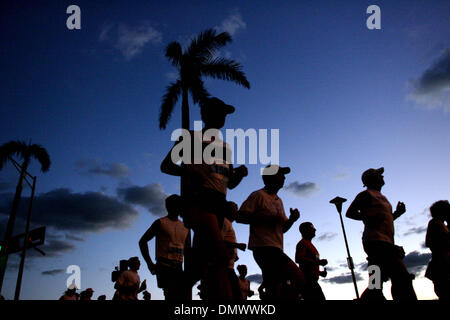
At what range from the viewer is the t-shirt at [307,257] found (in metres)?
5.98

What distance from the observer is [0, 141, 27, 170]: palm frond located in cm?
2234

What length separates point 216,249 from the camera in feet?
7.68

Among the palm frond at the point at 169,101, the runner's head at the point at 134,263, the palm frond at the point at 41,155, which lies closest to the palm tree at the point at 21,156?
the palm frond at the point at 41,155

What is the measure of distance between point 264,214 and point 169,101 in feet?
35.7

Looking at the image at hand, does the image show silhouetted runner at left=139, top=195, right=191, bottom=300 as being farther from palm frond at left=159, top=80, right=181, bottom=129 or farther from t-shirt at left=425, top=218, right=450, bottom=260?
palm frond at left=159, top=80, right=181, bottom=129

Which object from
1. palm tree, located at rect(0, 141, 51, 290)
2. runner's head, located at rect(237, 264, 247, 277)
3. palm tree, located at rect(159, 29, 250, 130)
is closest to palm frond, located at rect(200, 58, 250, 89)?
palm tree, located at rect(159, 29, 250, 130)

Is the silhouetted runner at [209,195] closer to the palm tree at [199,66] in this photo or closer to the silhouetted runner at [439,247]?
the silhouetted runner at [439,247]

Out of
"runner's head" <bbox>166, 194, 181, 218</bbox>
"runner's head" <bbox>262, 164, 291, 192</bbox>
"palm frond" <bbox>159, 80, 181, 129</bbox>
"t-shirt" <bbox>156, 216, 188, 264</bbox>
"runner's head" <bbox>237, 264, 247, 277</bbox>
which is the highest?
"palm frond" <bbox>159, 80, 181, 129</bbox>

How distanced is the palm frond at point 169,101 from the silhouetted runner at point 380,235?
10.8 metres

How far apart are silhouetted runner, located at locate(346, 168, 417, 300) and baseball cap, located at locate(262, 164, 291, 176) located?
1079mm

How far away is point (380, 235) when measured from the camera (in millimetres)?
3943
